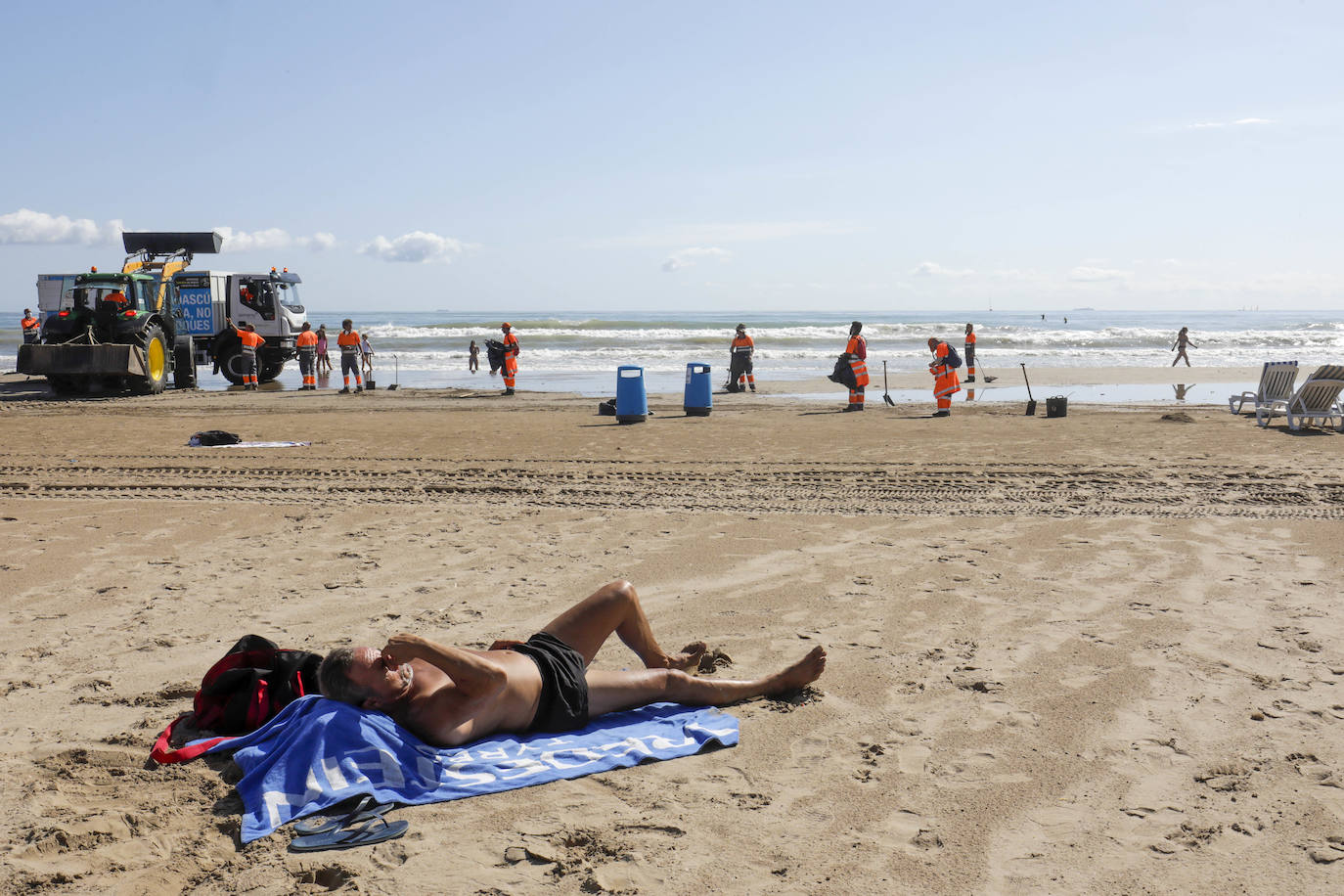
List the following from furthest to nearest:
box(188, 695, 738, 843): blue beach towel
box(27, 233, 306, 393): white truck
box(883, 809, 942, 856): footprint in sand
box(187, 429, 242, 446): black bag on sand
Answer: box(27, 233, 306, 393): white truck
box(187, 429, 242, 446): black bag on sand
box(188, 695, 738, 843): blue beach towel
box(883, 809, 942, 856): footprint in sand

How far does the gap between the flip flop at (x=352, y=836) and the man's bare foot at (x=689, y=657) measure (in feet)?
4.63

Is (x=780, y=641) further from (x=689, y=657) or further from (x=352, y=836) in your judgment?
(x=352, y=836)

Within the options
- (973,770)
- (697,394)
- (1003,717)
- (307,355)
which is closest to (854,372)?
(697,394)

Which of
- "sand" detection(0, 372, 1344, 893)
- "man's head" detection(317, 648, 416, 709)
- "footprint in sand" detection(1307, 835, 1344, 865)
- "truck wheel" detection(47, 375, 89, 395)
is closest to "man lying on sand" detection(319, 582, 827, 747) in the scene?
"man's head" detection(317, 648, 416, 709)

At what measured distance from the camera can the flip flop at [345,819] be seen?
3020mm

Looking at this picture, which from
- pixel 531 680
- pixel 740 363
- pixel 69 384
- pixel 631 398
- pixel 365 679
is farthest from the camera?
pixel 740 363

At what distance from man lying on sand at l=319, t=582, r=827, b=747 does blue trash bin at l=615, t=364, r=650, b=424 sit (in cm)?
945

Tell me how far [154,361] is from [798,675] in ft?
61.0

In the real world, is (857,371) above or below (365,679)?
above

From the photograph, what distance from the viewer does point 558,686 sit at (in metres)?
3.67

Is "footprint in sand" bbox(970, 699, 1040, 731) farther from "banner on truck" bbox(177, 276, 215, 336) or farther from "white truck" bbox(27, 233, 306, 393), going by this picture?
"banner on truck" bbox(177, 276, 215, 336)

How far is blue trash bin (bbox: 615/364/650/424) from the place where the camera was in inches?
536

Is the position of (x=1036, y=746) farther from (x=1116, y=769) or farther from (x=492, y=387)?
(x=492, y=387)

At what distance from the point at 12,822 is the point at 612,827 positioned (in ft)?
5.98
